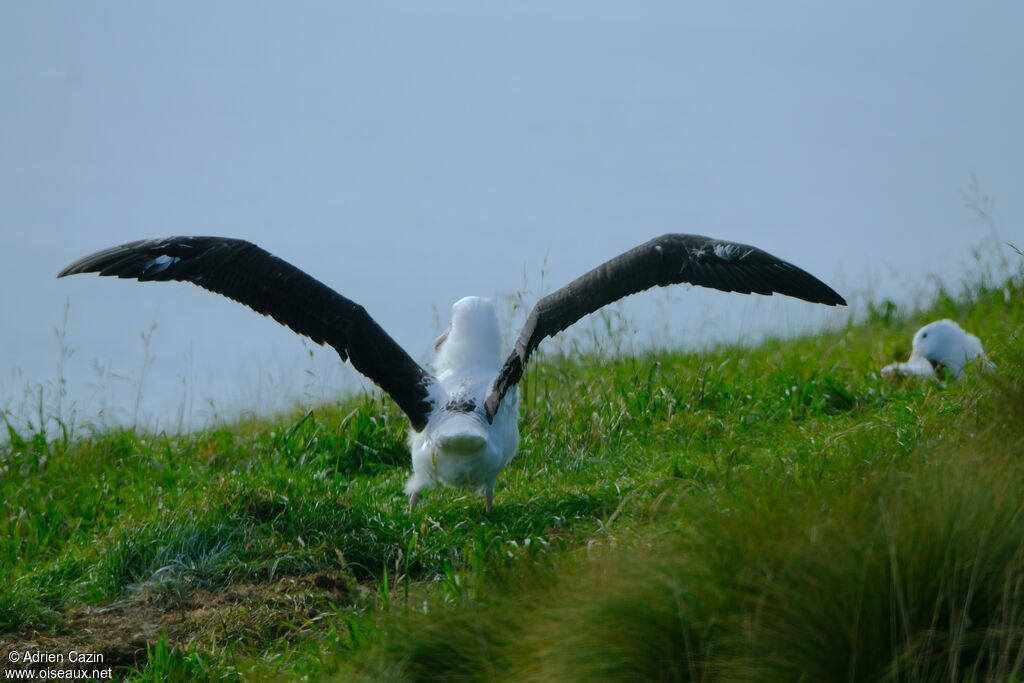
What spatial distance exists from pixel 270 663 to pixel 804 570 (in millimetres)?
2405

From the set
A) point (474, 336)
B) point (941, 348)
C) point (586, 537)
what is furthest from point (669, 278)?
point (941, 348)

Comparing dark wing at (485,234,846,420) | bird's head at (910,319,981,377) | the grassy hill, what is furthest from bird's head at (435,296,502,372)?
bird's head at (910,319,981,377)

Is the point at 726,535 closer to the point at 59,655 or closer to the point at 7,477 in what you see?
the point at 59,655

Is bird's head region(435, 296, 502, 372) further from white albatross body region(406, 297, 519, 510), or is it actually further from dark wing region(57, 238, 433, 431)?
dark wing region(57, 238, 433, 431)

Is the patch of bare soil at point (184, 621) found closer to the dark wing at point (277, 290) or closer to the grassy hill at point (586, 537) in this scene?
the grassy hill at point (586, 537)

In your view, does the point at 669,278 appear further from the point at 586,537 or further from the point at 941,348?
the point at 941,348

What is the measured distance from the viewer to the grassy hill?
3721 millimetres

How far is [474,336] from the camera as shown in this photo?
7680 mm

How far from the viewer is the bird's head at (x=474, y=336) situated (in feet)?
25.2

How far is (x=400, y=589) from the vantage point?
18.8 feet

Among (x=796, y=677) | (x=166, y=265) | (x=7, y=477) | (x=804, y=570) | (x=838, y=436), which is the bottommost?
(x=796, y=677)

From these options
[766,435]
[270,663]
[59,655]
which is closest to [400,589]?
[270,663]

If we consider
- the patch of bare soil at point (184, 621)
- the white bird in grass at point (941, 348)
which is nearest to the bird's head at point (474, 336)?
the patch of bare soil at point (184, 621)

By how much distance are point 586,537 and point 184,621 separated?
76.8 inches
